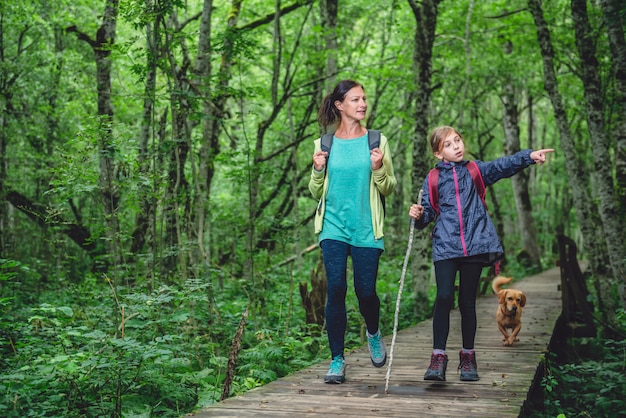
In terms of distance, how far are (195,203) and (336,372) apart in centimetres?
692

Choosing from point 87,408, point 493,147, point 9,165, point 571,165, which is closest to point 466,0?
point 571,165

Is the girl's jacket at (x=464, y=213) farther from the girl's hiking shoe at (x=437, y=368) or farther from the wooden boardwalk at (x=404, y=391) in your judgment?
the wooden boardwalk at (x=404, y=391)

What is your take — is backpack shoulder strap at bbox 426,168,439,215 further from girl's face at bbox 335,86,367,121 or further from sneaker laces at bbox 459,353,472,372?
sneaker laces at bbox 459,353,472,372

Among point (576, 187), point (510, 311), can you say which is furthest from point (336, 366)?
point (576, 187)

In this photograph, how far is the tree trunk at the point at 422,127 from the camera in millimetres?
11273

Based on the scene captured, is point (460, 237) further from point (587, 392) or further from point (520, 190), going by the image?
point (520, 190)

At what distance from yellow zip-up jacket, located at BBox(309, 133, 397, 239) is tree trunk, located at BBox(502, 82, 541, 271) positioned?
19.4 m

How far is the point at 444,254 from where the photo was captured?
5.07 meters

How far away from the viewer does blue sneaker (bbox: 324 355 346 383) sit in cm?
517

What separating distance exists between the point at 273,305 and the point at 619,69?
24.3ft

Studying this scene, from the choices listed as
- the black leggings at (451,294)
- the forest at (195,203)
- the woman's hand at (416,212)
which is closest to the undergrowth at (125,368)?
the forest at (195,203)

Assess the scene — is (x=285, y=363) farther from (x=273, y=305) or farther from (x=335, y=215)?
(x=273, y=305)

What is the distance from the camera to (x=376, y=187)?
16.4 ft

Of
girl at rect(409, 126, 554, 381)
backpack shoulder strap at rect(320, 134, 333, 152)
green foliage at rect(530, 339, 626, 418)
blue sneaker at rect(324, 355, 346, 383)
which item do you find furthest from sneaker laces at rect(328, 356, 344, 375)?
green foliage at rect(530, 339, 626, 418)
